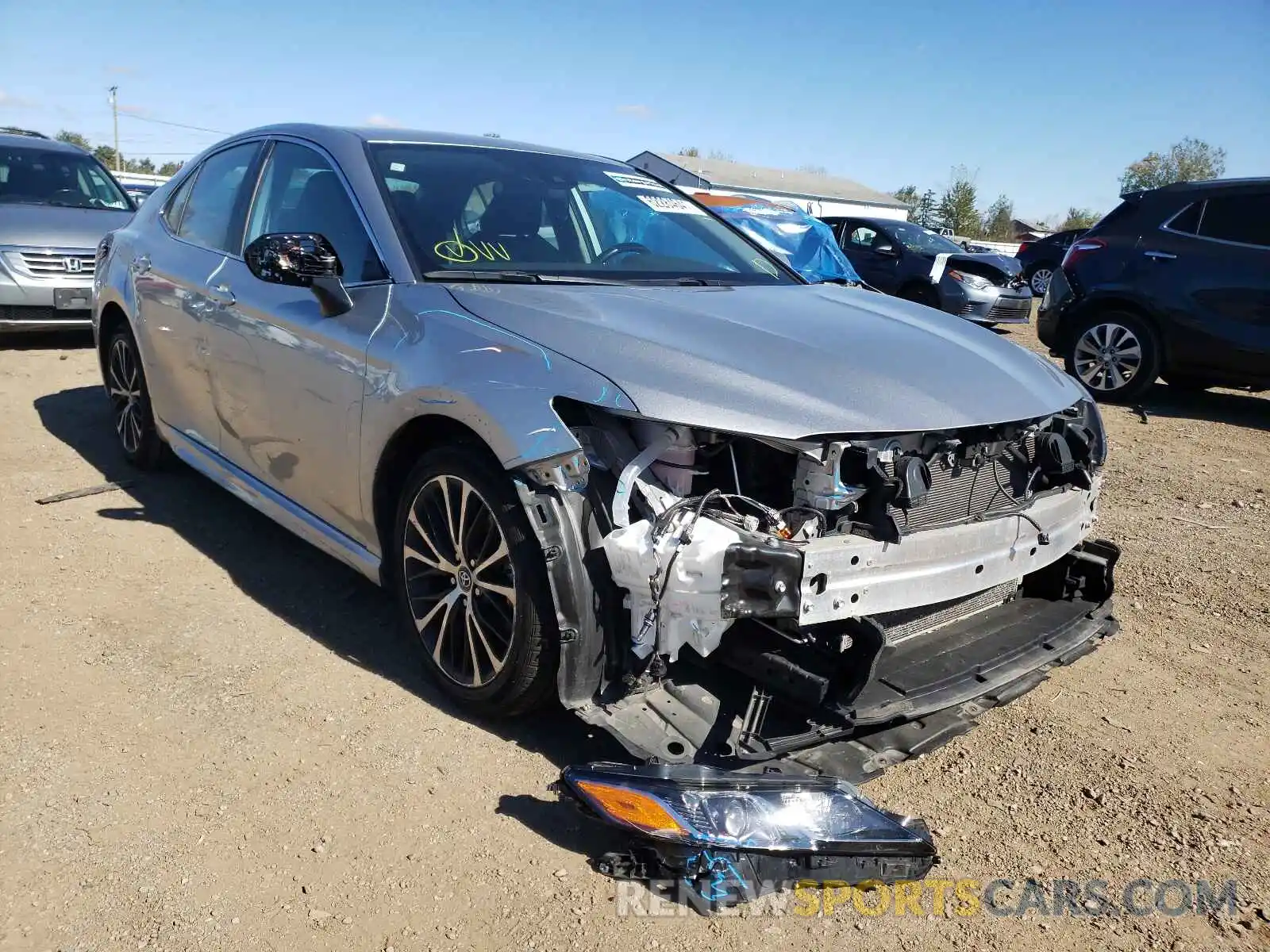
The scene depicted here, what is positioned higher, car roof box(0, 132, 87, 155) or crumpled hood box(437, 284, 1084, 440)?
car roof box(0, 132, 87, 155)

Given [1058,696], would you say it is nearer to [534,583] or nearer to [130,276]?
[534,583]

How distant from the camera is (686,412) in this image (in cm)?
246

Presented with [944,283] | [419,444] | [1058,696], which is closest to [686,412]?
[419,444]

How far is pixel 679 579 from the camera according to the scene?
2371 mm

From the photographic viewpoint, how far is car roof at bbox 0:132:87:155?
9719mm

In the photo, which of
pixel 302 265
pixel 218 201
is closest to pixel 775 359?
pixel 302 265

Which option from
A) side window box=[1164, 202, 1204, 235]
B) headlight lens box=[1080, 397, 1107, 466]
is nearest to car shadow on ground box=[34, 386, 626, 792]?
headlight lens box=[1080, 397, 1107, 466]

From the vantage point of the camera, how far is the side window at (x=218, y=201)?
414cm

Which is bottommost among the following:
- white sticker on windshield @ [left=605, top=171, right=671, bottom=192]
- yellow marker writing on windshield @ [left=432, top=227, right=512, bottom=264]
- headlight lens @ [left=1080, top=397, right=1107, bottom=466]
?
headlight lens @ [left=1080, top=397, right=1107, bottom=466]

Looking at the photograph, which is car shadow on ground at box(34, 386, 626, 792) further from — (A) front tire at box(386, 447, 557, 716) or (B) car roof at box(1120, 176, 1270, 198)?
(B) car roof at box(1120, 176, 1270, 198)

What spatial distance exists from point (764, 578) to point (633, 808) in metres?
0.61

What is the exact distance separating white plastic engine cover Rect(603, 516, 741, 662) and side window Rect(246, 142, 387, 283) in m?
1.34

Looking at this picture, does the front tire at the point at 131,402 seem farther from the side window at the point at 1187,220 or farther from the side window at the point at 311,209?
the side window at the point at 1187,220

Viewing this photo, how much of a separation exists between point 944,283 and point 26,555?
11.8 metres
